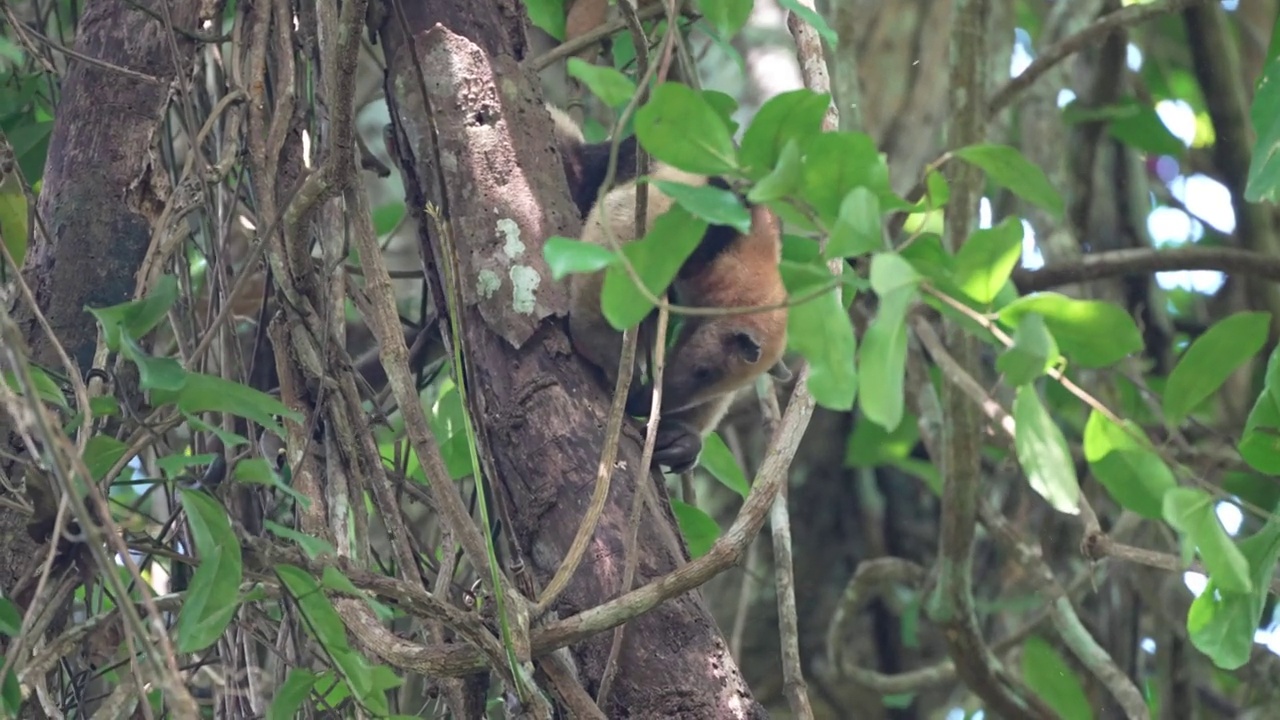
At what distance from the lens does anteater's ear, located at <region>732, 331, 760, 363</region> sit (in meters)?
3.34

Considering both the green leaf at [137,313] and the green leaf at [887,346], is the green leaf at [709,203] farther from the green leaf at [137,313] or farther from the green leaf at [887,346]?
the green leaf at [137,313]

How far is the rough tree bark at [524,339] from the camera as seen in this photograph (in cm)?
184

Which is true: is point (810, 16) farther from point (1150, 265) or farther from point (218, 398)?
point (1150, 265)

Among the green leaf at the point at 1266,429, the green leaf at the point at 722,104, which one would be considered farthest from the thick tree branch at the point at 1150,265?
the green leaf at the point at 722,104

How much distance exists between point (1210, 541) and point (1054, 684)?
3.10 m

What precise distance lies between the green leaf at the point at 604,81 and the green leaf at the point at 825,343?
0.96 feet

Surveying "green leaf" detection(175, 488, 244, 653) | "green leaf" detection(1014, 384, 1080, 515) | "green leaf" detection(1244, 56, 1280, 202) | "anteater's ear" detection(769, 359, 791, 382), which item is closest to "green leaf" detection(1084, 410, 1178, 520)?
"green leaf" detection(1014, 384, 1080, 515)

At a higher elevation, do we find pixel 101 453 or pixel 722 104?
pixel 722 104

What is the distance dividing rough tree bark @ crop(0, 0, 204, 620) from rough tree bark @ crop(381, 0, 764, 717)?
47 cm

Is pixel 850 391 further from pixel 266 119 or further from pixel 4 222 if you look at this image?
pixel 4 222

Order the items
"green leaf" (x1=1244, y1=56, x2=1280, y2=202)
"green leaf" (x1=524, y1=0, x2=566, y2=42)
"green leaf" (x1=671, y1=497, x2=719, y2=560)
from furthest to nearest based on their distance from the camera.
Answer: "green leaf" (x1=524, y1=0, x2=566, y2=42) → "green leaf" (x1=671, y1=497, x2=719, y2=560) → "green leaf" (x1=1244, y1=56, x2=1280, y2=202)

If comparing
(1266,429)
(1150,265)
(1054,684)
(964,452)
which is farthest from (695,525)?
(1150,265)

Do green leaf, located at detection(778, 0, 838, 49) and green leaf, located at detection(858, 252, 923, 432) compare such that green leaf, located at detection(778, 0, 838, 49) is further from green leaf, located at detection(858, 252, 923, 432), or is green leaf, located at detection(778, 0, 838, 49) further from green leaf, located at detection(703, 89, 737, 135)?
green leaf, located at detection(858, 252, 923, 432)

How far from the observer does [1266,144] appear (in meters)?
2.19
